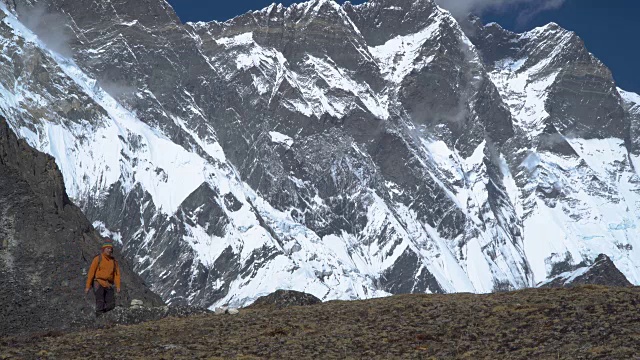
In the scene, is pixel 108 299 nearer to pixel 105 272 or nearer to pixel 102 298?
pixel 102 298

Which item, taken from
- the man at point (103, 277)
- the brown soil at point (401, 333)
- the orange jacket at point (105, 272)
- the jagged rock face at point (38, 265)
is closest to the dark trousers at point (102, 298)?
the man at point (103, 277)

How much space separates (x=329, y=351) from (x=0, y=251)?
21289 millimetres

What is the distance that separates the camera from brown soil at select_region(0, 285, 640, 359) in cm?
2869

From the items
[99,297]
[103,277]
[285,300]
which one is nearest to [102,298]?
[99,297]

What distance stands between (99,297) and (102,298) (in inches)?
4.5

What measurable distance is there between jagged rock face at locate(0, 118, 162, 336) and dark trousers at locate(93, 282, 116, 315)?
461 mm

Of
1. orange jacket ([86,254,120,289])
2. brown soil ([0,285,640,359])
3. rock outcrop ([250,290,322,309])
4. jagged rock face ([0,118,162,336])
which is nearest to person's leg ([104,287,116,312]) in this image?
orange jacket ([86,254,120,289])

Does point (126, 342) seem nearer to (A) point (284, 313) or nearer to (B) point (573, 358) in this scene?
(A) point (284, 313)

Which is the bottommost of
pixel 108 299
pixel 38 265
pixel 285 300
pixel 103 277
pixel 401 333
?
pixel 401 333

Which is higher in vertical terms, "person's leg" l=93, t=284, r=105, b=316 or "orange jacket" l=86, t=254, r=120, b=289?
"orange jacket" l=86, t=254, r=120, b=289

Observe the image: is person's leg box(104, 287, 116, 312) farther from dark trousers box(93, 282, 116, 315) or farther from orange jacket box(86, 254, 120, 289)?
orange jacket box(86, 254, 120, 289)

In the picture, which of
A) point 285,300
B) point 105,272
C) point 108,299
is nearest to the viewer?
point 105,272

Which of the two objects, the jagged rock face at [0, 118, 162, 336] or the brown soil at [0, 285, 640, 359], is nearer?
the brown soil at [0, 285, 640, 359]

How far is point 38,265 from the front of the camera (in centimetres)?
4631
